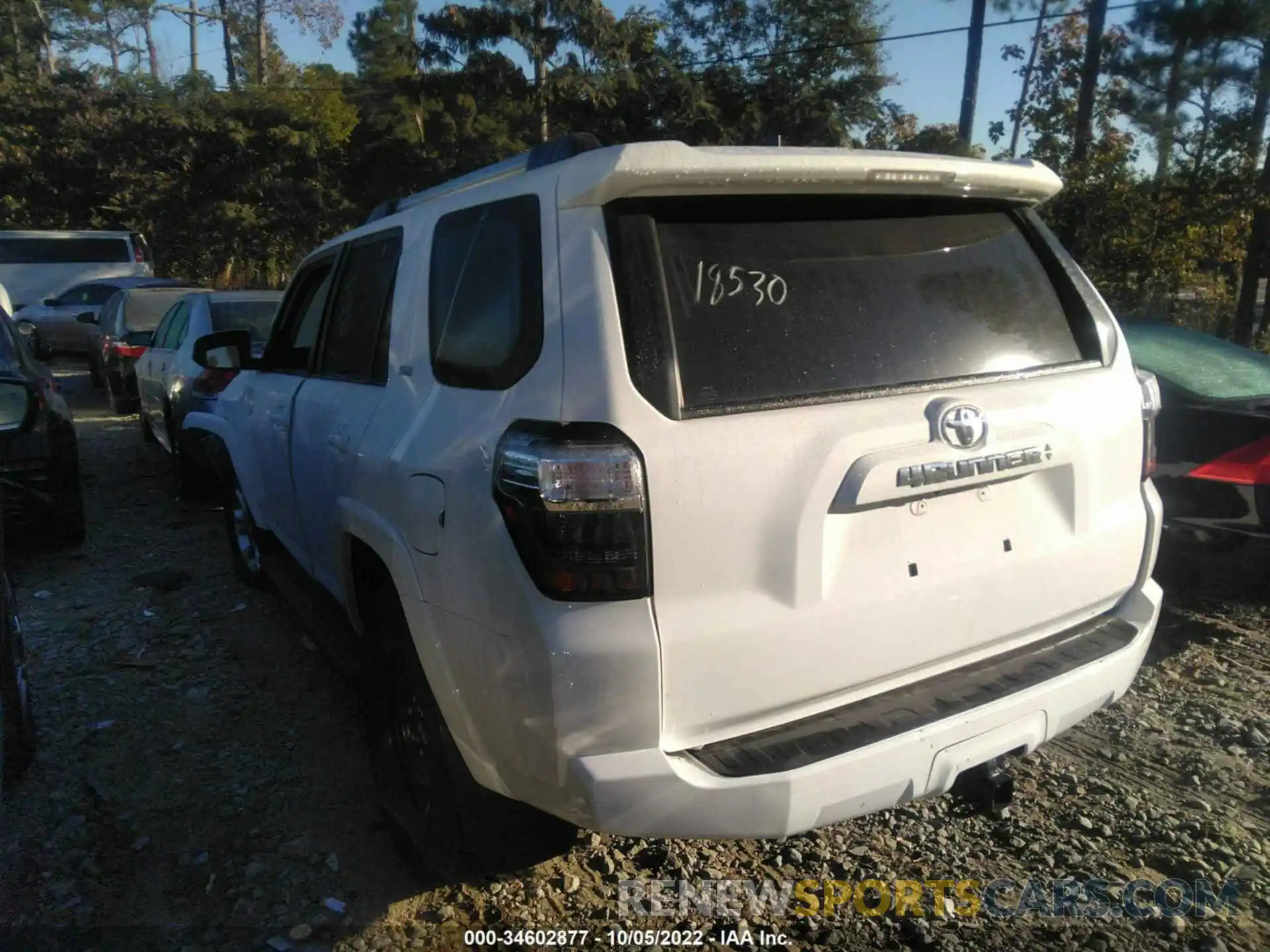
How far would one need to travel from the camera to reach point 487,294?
2553mm

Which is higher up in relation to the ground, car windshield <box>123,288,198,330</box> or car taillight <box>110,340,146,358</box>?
car windshield <box>123,288,198,330</box>

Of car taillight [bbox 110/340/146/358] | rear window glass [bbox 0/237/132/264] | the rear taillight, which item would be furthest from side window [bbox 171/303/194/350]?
rear window glass [bbox 0/237/132/264]

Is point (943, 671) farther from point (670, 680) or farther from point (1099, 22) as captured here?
point (1099, 22)

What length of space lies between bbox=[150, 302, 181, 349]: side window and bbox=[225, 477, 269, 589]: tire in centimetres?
368

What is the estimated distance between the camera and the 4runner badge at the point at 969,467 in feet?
7.67

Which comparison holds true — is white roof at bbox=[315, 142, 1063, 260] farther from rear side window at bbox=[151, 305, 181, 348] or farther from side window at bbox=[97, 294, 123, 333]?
side window at bbox=[97, 294, 123, 333]

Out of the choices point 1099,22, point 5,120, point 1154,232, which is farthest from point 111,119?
point 1154,232

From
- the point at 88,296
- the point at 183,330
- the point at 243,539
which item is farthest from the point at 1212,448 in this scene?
the point at 88,296

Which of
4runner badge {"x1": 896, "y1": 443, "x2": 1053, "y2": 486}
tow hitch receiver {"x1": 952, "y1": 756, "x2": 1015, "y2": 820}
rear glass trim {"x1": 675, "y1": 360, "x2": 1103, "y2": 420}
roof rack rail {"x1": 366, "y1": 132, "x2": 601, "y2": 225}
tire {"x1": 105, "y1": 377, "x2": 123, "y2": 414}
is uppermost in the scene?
roof rack rail {"x1": 366, "y1": 132, "x2": 601, "y2": 225}

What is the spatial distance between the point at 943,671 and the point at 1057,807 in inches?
43.1

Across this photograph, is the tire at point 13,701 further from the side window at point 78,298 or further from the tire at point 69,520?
the side window at point 78,298

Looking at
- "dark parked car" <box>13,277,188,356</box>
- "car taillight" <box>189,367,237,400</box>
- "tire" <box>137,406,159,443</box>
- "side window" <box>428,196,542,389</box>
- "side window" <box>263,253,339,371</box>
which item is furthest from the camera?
"dark parked car" <box>13,277,188,356</box>

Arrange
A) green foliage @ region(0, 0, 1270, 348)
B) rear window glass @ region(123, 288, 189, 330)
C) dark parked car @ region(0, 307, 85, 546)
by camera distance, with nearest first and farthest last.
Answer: dark parked car @ region(0, 307, 85, 546) → rear window glass @ region(123, 288, 189, 330) → green foliage @ region(0, 0, 1270, 348)

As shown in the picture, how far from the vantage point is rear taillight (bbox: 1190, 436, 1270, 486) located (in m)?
4.28
